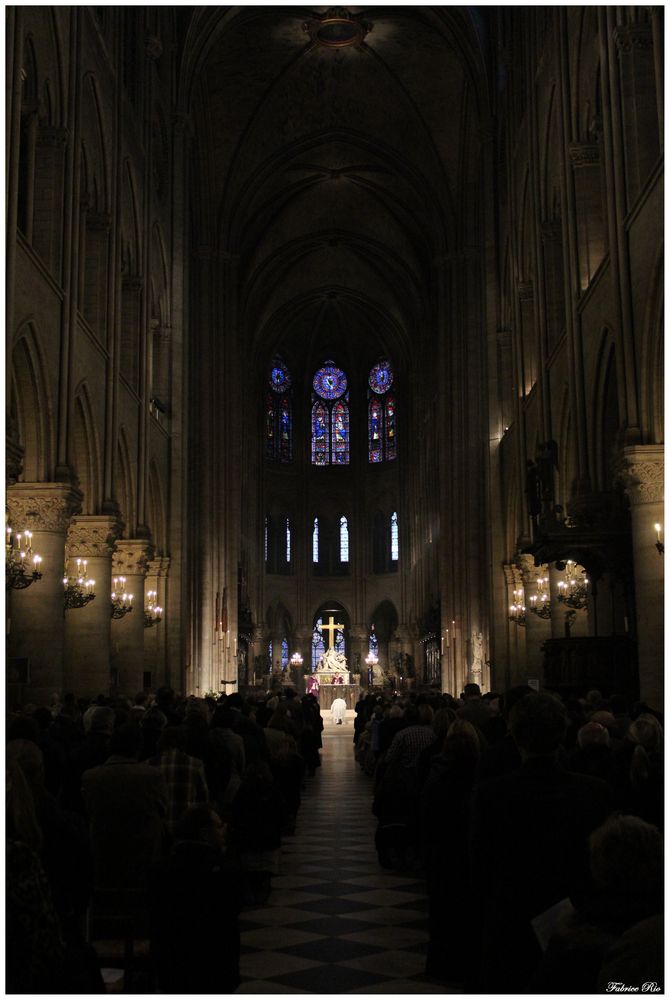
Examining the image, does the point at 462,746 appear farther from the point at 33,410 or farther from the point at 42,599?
the point at 33,410

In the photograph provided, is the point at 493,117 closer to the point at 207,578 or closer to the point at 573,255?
the point at 573,255

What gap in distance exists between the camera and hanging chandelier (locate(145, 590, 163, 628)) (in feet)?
92.1

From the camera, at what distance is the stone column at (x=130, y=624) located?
24625 mm

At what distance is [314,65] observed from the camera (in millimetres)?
41312

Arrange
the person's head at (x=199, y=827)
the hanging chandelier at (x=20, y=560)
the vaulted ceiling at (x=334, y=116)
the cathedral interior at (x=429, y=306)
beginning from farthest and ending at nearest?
the vaulted ceiling at (x=334, y=116), the cathedral interior at (x=429, y=306), the hanging chandelier at (x=20, y=560), the person's head at (x=199, y=827)

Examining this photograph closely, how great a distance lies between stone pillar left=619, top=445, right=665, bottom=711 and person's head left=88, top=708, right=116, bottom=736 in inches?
313

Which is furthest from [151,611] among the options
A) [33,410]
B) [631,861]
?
[631,861]

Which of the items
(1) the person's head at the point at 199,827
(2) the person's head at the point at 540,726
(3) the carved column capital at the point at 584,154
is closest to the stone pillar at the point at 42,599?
(3) the carved column capital at the point at 584,154

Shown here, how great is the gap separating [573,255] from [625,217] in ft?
14.0

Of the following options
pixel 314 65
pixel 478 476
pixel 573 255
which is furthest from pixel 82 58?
pixel 314 65

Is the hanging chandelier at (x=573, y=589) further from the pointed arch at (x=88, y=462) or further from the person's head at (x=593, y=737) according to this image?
the person's head at (x=593, y=737)

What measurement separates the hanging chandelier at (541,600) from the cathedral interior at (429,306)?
0.10 meters

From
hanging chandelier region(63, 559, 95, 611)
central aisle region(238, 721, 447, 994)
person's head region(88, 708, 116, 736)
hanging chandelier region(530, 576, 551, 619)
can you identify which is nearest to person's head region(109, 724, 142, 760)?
central aisle region(238, 721, 447, 994)

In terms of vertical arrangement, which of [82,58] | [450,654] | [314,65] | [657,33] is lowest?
[450,654]
